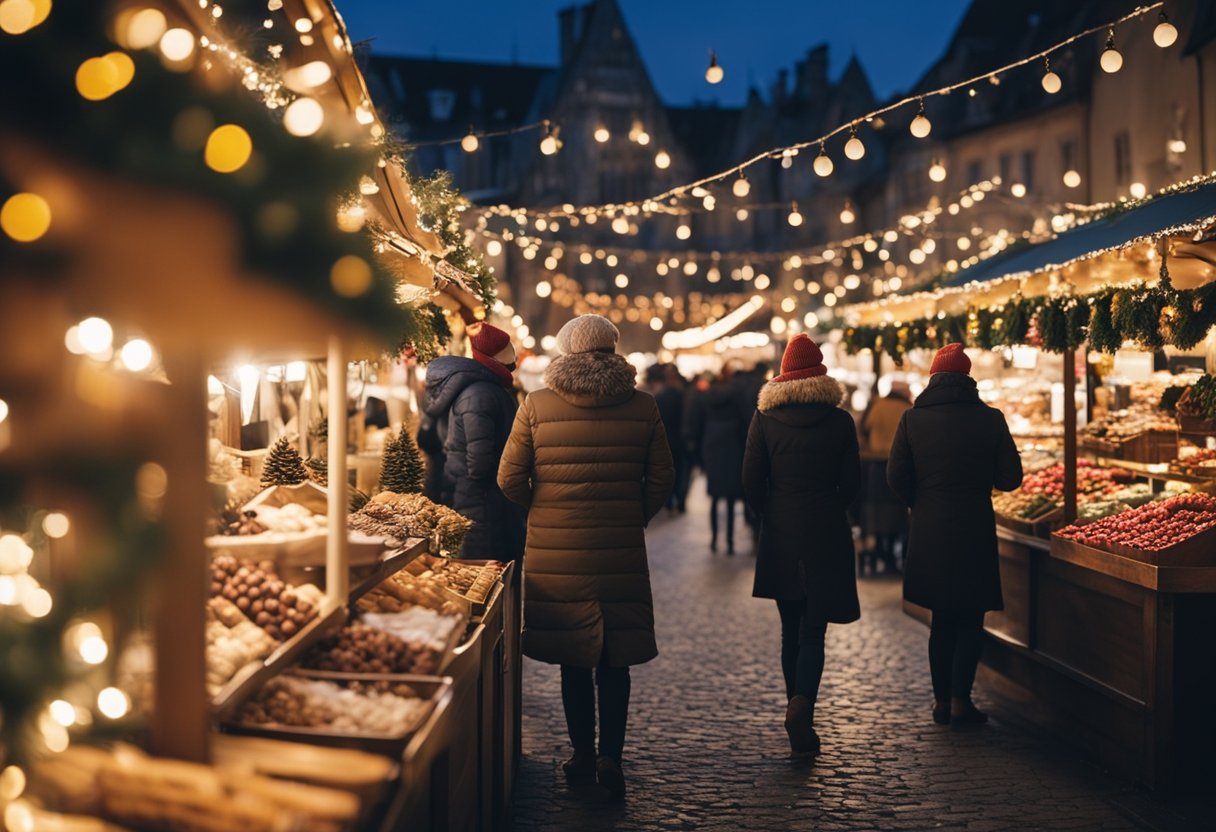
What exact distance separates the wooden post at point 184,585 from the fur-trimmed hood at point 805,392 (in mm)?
4387

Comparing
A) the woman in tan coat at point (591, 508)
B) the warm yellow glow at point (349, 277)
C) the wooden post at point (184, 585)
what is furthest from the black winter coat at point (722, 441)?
the warm yellow glow at point (349, 277)

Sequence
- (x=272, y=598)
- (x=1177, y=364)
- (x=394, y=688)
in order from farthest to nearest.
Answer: (x=1177, y=364), (x=272, y=598), (x=394, y=688)

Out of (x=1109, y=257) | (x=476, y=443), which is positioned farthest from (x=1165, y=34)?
(x=476, y=443)

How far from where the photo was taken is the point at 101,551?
85.5 inches

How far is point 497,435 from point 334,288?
16.3 ft

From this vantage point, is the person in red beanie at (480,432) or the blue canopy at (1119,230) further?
the person in red beanie at (480,432)

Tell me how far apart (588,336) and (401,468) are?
98.2 inches

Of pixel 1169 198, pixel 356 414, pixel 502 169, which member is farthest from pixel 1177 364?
pixel 502 169

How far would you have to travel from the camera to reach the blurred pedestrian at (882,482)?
13188 millimetres

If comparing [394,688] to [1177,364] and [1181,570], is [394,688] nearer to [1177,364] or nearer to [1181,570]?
[1181,570]

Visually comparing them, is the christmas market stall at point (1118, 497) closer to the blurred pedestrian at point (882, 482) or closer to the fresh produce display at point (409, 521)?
the blurred pedestrian at point (882, 482)

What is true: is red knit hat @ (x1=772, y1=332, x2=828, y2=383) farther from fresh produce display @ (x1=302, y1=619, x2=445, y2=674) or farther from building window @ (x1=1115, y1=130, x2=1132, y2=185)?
building window @ (x1=1115, y1=130, x2=1132, y2=185)

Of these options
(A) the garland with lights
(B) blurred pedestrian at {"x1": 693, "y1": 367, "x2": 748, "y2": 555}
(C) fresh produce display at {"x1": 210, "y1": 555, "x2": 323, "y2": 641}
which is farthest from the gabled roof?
(A) the garland with lights

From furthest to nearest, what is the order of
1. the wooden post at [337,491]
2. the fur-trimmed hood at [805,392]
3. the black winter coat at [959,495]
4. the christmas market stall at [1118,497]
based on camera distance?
the black winter coat at [959,495] → the fur-trimmed hood at [805,392] → the christmas market stall at [1118,497] → the wooden post at [337,491]
